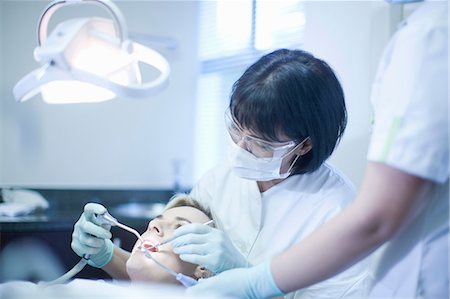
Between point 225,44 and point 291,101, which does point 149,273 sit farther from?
point 225,44

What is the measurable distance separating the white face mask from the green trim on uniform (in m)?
0.51

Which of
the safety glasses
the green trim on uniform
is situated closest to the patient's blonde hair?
the safety glasses

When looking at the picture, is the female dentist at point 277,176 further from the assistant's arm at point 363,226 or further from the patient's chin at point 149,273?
the assistant's arm at point 363,226

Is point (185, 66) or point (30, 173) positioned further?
point (185, 66)

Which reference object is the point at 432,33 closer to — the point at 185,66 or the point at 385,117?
the point at 385,117

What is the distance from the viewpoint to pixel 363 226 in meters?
0.76

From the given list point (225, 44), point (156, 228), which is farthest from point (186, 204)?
point (225, 44)

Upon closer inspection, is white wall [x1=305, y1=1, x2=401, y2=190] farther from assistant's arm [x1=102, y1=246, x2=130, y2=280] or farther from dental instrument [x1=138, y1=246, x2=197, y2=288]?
assistant's arm [x1=102, y1=246, x2=130, y2=280]

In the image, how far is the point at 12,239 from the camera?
188 centimetres

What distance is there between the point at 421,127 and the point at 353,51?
33.8 inches

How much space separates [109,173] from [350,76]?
179 centimetres

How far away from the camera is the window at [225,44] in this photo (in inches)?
80.2

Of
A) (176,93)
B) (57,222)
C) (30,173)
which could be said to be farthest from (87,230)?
(176,93)

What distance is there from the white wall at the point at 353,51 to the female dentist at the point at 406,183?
567 mm
